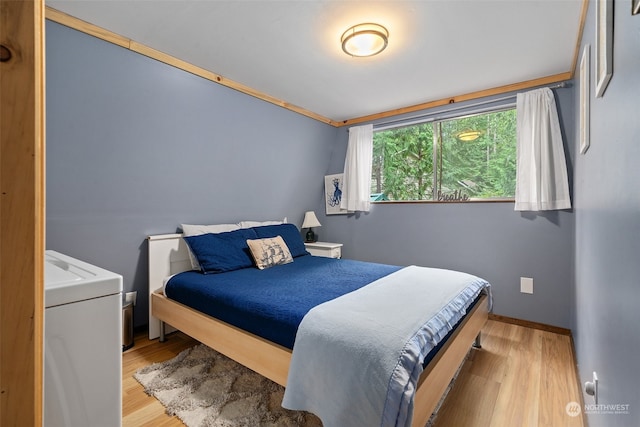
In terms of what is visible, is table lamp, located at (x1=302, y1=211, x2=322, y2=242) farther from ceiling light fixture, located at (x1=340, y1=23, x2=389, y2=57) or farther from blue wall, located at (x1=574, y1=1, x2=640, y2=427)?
blue wall, located at (x1=574, y1=1, x2=640, y2=427)

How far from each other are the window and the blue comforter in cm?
150

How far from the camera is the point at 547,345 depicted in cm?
236

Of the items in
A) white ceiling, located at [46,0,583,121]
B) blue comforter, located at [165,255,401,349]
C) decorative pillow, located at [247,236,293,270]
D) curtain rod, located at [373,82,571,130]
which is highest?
white ceiling, located at [46,0,583,121]

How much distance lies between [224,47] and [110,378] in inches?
90.2

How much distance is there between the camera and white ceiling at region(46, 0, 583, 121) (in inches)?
71.6

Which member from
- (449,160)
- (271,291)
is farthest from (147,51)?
(449,160)

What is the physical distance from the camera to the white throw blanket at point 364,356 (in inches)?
40.9

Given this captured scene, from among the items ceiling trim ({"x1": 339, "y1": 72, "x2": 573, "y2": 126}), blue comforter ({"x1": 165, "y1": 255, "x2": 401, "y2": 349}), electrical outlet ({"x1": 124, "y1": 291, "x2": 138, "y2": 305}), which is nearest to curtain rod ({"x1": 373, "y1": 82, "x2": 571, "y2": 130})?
ceiling trim ({"x1": 339, "y1": 72, "x2": 573, "y2": 126})

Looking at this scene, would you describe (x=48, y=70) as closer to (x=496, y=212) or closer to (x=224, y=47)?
(x=224, y=47)

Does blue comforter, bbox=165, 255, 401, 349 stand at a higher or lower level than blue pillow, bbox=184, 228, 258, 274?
lower

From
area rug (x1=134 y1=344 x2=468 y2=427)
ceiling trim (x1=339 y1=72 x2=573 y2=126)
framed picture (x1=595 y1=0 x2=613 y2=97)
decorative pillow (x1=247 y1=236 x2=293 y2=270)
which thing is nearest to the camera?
framed picture (x1=595 y1=0 x2=613 y2=97)

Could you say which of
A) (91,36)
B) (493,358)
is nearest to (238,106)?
(91,36)

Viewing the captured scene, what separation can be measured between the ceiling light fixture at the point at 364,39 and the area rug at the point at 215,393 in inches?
90.9
